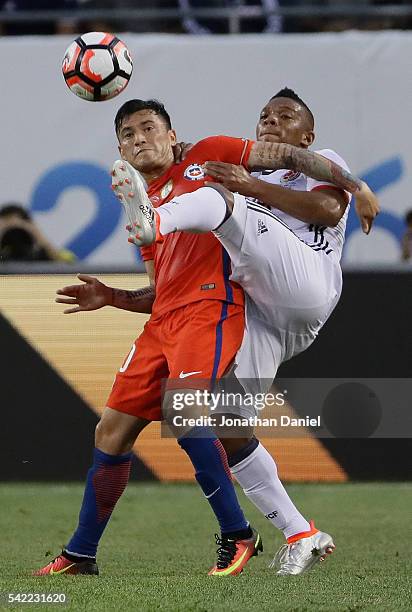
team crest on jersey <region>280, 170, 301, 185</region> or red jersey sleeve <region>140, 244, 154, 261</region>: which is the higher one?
team crest on jersey <region>280, 170, 301, 185</region>

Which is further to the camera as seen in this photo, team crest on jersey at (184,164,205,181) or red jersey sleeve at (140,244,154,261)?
red jersey sleeve at (140,244,154,261)

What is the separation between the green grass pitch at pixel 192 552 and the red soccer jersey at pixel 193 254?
1.18 metres

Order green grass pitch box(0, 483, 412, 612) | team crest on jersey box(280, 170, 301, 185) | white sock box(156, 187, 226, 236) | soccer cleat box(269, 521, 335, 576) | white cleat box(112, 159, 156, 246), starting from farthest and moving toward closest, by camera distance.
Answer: team crest on jersey box(280, 170, 301, 185), soccer cleat box(269, 521, 335, 576), white sock box(156, 187, 226, 236), white cleat box(112, 159, 156, 246), green grass pitch box(0, 483, 412, 612)

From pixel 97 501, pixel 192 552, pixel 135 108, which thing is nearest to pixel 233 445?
pixel 97 501

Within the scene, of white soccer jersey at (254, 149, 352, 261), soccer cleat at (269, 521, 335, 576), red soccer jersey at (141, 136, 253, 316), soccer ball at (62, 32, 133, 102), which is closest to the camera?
soccer cleat at (269, 521, 335, 576)

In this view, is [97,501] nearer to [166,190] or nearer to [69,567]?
[69,567]

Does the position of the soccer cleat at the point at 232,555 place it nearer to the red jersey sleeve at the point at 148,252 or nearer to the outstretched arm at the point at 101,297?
the outstretched arm at the point at 101,297

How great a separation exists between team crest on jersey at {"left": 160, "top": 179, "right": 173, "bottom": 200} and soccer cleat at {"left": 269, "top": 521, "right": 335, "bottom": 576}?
1.57 meters

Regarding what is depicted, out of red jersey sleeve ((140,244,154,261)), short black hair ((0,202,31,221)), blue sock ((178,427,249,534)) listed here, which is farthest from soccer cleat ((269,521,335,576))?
short black hair ((0,202,31,221))

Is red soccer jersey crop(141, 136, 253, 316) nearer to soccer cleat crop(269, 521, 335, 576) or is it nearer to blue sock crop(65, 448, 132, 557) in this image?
blue sock crop(65, 448, 132, 557)

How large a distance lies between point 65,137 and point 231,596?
6.67 metres

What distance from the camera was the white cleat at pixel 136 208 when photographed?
4715 millimetres

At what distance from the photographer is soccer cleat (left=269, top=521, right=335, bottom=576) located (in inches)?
211

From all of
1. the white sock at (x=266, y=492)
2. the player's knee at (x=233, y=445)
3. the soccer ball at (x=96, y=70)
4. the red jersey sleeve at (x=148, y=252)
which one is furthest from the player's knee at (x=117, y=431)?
the soccer ball at (x=96, y=70)
